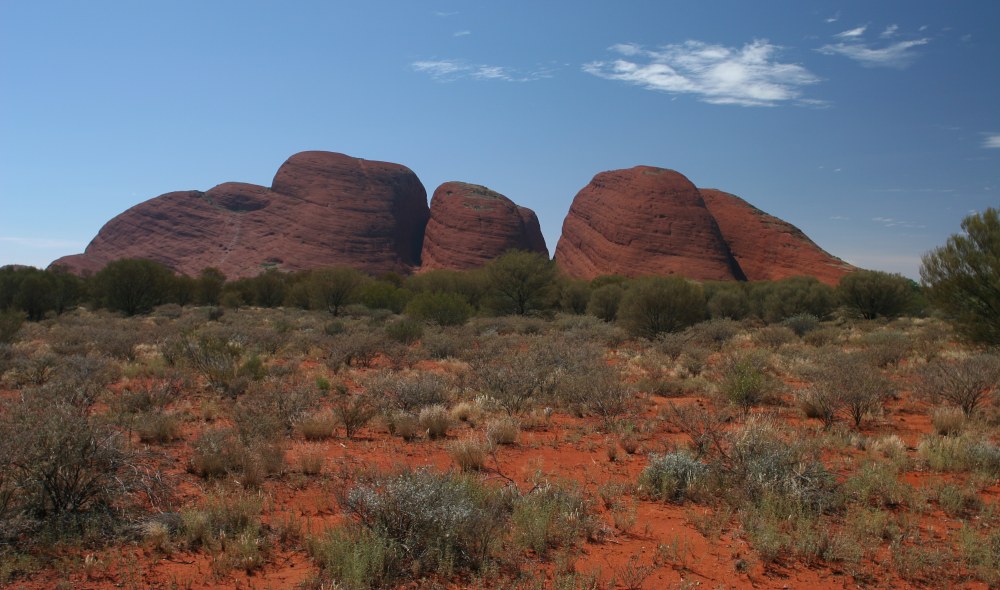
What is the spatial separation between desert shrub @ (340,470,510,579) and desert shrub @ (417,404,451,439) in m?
3.11

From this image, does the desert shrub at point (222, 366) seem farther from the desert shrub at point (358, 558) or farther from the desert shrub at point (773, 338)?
the desert shrub at point (773, 338)

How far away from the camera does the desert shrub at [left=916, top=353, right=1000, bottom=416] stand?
7926 millimetres

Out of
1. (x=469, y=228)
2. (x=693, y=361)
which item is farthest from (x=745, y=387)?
(x=469, y=228)

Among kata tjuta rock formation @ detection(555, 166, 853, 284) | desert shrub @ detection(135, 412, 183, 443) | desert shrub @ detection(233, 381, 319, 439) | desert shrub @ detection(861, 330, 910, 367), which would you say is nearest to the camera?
desert shrub @ detection(135, 412, 183, 443)

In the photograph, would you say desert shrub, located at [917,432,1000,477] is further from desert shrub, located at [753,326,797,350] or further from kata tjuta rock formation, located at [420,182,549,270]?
kata tjuta rock formation, located at [420,182,549,270]

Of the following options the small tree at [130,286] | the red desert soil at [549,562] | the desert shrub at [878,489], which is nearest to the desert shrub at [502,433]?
the red desert soil at [549,562]

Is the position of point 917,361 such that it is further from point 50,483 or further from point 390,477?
point 50,483

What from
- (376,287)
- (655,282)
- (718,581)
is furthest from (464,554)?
(376,287)

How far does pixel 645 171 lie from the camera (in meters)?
68.6

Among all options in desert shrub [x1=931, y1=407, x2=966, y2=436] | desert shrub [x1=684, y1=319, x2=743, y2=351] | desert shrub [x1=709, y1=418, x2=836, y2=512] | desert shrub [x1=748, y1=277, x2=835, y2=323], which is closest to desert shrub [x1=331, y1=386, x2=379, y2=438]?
desert shrub [x1=709, y1=418, x2=836, y2=512]

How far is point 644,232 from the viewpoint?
62500mm

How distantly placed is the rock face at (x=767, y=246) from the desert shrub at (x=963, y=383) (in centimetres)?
5350

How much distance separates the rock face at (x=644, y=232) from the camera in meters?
60.0

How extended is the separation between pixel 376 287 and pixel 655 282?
56.6 ft
